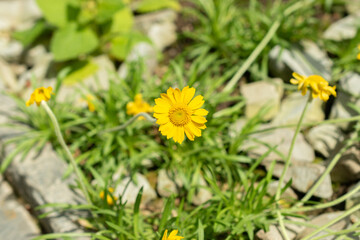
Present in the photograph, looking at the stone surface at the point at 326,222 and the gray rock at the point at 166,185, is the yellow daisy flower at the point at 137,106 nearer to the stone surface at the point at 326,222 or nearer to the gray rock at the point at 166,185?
the gray rock at the point at 166,185

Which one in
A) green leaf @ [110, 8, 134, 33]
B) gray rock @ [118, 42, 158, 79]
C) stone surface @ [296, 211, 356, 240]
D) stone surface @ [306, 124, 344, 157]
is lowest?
stone surface @ [296, 211, 356, 240]

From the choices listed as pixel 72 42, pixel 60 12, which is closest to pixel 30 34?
pixel 60 12

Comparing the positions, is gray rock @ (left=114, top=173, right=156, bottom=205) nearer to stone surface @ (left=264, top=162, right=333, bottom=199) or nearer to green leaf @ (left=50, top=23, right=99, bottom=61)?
stone surface @ (left=264, top=162, right=333, bottom=199)

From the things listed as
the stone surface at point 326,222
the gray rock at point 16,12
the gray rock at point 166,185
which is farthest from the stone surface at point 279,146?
the gray rock at point 16,12

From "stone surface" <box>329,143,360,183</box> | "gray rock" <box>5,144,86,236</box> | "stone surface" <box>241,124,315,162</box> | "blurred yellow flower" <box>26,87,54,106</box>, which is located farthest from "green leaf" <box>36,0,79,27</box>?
"stone surface" <box>329,143,360,183</box>

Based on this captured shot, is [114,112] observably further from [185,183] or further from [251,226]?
[251,226]
